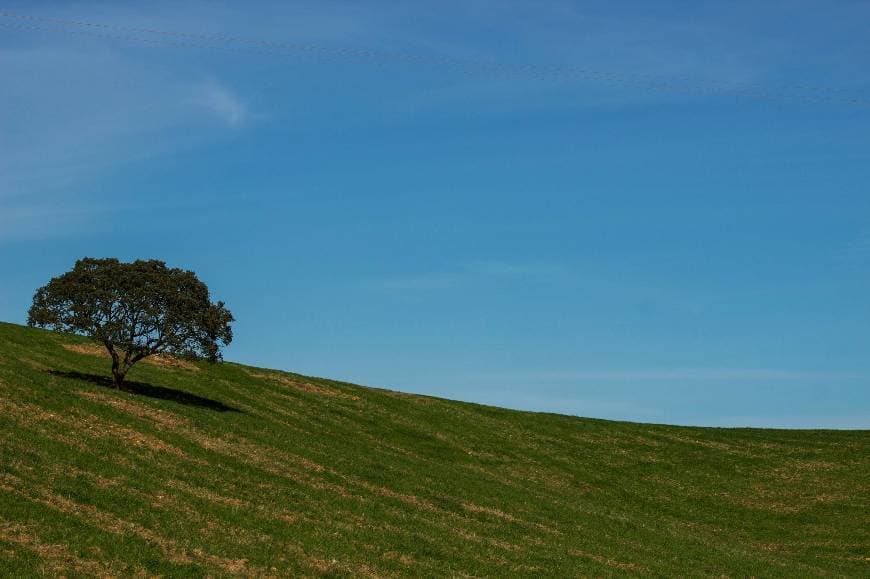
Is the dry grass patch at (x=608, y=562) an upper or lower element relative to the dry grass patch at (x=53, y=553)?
upper

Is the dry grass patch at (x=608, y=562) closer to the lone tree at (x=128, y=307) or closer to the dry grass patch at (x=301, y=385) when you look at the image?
the lone tree at (x=128, y=307)

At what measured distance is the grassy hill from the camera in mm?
34281

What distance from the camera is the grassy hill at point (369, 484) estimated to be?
34281 millimetres

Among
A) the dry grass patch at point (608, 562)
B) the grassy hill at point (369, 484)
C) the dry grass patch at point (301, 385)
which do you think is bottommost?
the dry grass patch at point (608, 562)

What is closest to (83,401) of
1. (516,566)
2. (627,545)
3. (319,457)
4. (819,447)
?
(319,457)

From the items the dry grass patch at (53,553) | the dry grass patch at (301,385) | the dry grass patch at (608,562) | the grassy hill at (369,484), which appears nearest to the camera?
the dry grass patch at (53,553)

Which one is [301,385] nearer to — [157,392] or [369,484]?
[157,392]

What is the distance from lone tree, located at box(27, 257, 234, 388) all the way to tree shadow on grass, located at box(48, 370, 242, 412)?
2377mm

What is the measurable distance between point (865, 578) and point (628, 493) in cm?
2013

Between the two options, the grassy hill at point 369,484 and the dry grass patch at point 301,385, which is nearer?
the grassy hill at point 369,484

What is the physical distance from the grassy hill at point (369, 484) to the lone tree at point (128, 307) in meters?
3.45

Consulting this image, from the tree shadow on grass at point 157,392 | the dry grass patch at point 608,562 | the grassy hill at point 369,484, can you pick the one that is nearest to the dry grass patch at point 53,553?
the grassy hill at point 369,484

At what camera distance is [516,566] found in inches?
1585

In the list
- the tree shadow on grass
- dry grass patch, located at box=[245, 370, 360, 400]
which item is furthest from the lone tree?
dry grass patch, located at box=[245, 370, 360, 400]
